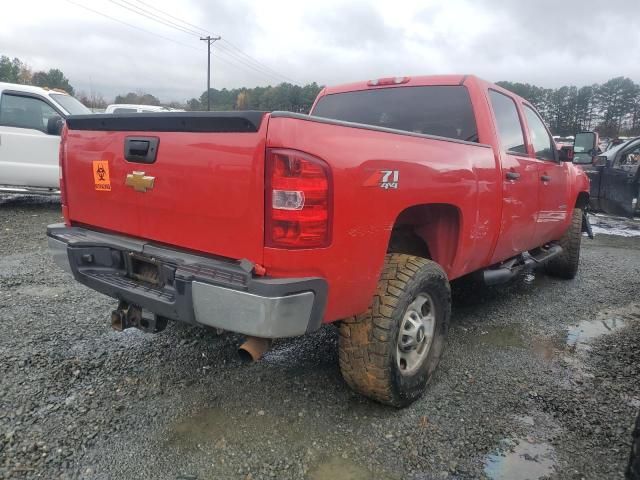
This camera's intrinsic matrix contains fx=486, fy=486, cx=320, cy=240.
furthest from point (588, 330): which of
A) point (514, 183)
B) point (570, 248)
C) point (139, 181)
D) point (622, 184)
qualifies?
point (622, 184)

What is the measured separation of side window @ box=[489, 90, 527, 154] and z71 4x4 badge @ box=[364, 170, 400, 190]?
5.38 feet

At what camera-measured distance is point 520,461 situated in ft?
7.71

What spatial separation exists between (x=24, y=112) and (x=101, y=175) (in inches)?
268

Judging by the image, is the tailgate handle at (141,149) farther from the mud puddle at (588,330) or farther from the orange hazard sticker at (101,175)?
the mud puddle at (588,330)

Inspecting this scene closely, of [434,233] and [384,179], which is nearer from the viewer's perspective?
[384,179]

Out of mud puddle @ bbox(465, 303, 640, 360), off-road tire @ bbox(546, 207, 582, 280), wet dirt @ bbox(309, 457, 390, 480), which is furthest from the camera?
off-road tire @ bbox(546, 207, 582, 280)

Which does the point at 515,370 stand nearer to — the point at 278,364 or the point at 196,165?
the point at 278,364

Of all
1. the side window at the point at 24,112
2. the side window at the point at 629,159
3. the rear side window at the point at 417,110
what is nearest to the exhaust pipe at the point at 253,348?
the rear side window at the point at 417,110

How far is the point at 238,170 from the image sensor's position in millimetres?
2070

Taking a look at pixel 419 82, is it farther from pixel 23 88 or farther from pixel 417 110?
pixel 23 88

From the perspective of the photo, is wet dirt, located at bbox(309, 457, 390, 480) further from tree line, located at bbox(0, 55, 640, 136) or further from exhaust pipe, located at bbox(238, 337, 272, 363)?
tree line, located at bbox(0, 55, 640, 136)

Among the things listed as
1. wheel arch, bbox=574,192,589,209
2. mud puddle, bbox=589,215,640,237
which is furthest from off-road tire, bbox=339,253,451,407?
mud puddle, bbox=589,215,640,237

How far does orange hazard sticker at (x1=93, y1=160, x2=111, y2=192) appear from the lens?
2648 millimetres

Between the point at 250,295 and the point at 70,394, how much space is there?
152 centimetres
